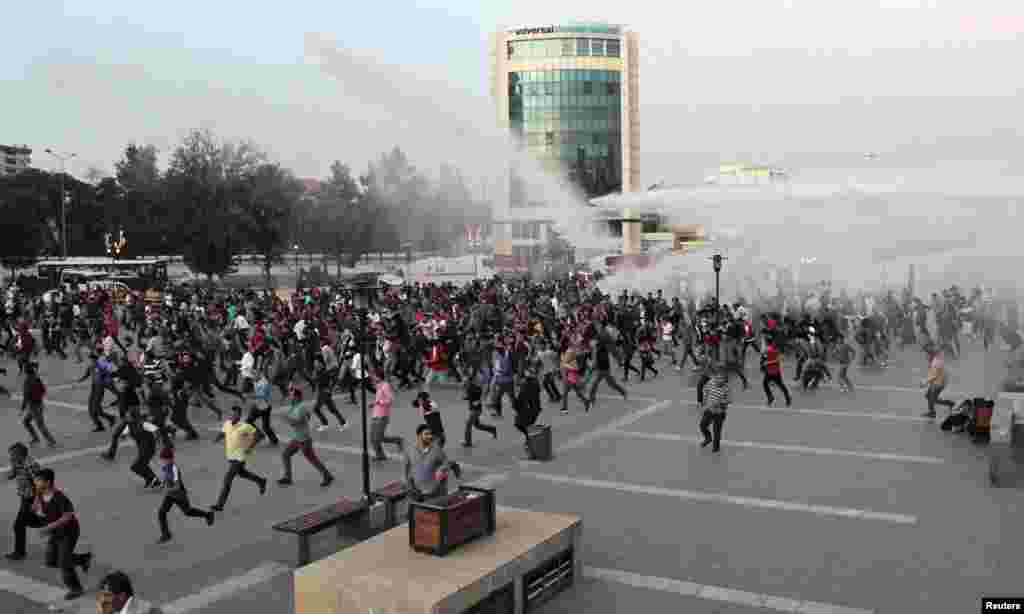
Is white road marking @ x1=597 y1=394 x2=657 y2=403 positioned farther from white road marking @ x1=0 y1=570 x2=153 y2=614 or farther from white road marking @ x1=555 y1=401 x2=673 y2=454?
white road marking @ x1=0 y1=570 x2=153 y2=614

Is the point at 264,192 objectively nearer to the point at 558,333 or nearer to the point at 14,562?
the point at 558,333

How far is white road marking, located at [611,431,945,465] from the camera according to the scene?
1289 cm

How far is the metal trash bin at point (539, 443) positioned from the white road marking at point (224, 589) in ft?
16.3

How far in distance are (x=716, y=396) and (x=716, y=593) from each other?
17.5 ft

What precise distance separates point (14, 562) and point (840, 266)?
3099 cm

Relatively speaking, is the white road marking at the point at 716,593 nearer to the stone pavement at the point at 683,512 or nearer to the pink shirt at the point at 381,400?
the stone pavement at the point at 683,512

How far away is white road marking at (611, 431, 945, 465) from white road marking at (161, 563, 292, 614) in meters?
7.53

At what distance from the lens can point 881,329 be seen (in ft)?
76.2

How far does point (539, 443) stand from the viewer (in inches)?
518

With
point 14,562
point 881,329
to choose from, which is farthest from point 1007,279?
point 14,562

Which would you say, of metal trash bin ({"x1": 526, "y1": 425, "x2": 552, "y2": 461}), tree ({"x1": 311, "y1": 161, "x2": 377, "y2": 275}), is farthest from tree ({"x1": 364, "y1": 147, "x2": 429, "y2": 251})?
metal trash bin ({"x1": 526, "y1": 425, "x2": 552, "y2": 461})

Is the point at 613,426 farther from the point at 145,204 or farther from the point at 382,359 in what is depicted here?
the point at 145,204

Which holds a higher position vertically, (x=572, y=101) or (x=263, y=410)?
(x=572, y=101)

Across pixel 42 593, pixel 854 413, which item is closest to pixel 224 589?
pixel 42 593
